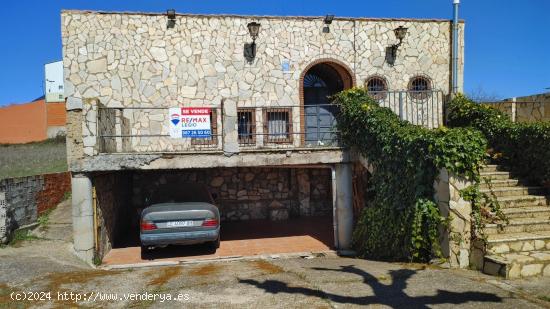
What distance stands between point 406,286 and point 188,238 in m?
4.83

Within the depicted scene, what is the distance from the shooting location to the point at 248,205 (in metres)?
13.7

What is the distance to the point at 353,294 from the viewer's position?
520 cm

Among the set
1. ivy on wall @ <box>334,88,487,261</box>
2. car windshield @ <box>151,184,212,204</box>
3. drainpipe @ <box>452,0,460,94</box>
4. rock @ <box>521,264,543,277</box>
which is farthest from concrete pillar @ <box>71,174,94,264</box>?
drainpipe @ <box>452,0,460,94</box>

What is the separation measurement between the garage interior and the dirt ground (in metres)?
3.17

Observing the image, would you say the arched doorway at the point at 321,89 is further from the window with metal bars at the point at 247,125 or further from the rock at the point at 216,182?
the rock at the point at 216,182

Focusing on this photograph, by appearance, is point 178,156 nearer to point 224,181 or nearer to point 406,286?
point 224,181

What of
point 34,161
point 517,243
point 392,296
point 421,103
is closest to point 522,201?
point 517,243

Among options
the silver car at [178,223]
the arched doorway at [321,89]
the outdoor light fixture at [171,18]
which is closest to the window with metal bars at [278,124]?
the arched doorway at [321,89]

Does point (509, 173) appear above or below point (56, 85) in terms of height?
below

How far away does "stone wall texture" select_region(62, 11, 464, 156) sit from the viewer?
1152 cm

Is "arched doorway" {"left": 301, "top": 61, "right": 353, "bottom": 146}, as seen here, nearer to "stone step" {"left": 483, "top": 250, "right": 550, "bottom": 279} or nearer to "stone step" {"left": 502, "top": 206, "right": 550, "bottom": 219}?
"stone step" {"left": 502, "top": 206, "right": 550, "bottom": 219}

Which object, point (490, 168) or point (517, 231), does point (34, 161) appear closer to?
point (490, 168)

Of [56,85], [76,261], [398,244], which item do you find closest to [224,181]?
[76,261]

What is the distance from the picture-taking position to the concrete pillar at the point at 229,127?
9125 millimetres
